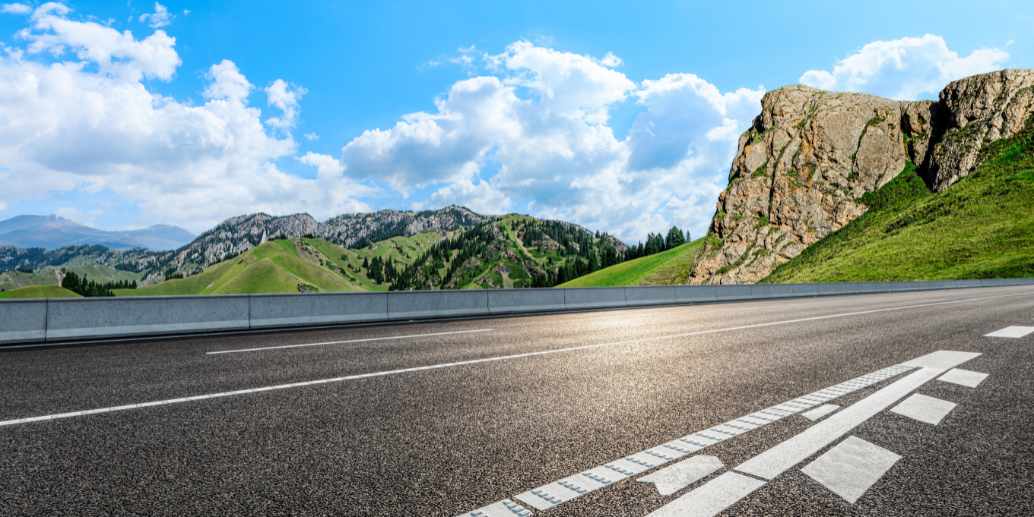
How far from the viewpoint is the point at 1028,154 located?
92812mm

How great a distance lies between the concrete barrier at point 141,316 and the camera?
A: 11.2 meters

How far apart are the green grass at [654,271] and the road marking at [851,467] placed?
111m

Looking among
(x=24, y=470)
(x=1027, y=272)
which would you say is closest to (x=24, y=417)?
(x=24, y=470)

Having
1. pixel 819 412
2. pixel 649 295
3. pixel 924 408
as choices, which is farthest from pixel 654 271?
pixel 819 412

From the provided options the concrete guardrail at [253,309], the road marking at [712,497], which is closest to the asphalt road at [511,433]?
the road marking at [712,497]

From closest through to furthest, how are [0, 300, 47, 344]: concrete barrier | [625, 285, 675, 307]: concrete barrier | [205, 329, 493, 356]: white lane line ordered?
[205, 329, 493, 356]: white lane line
[0, 300, 47, 344]: concrete barrier
[625, 285, 675, 307]: concrete barrier

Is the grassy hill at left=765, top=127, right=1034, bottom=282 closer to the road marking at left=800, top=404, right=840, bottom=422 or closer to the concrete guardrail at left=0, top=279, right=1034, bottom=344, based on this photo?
the concrete guardrail at left=0, top=279, right=1034, bottom=344

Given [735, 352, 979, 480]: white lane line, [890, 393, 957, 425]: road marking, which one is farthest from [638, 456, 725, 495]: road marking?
[890, 393, 957, 425]: road marking

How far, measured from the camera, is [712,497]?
9.35 feet

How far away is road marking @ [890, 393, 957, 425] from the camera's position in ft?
15.0

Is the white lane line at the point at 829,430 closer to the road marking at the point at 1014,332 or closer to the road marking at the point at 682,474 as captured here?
the road marking at the point at 682,474

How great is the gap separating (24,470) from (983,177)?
120991mm

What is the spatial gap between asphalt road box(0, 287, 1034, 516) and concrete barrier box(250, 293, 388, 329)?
5431 millimetres

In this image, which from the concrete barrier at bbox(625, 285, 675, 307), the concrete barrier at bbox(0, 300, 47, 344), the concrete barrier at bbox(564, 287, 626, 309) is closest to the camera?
the concrete barrier at bbox(0, 300, 47, 344)
